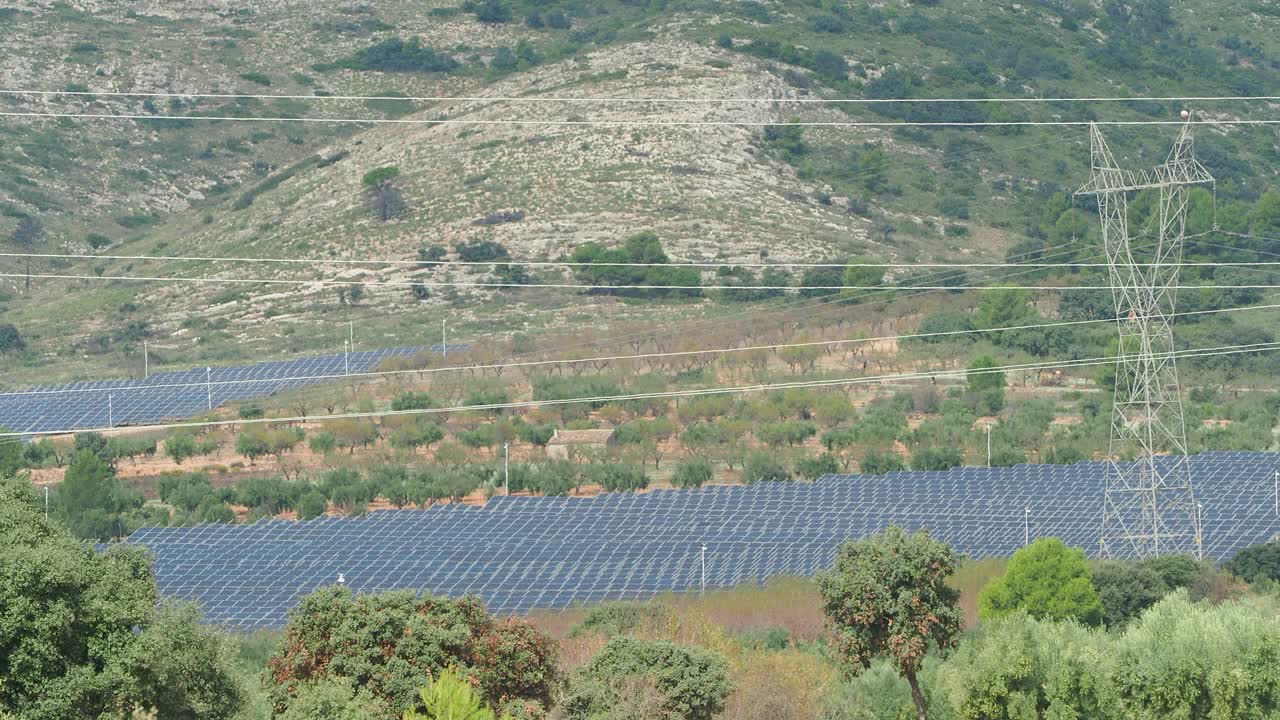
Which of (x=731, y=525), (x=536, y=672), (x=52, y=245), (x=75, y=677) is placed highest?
(x=75, y=677)

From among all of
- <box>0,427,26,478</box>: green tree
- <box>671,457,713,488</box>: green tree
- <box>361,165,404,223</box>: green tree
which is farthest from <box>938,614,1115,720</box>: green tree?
<box>361,165,404,223</box>: green tree

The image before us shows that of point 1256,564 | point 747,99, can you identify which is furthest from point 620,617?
point 747,99

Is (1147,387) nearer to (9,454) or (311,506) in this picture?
(311,506)

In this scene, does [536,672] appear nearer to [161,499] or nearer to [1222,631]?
[1222,631]

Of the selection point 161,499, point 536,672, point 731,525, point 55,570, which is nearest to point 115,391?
point 161,499

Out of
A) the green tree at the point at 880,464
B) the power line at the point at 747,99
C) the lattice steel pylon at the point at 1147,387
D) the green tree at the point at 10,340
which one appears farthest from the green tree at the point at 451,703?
the power line at the point at 747,99

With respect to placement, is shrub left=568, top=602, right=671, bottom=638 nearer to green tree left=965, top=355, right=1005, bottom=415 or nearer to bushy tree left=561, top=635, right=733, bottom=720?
bushy tree left=561, top=635, right=733, bottom=720

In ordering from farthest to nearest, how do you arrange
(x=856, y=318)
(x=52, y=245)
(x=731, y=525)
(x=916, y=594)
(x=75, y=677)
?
(x=52, y=245)
(x=856, y=318)
(x=731, y=525)
(x=916, y=594)
(x=75, y=677)
